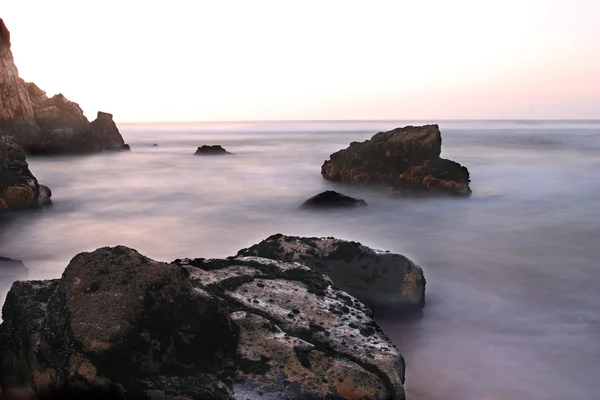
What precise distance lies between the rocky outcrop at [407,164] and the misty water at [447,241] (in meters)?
0.94

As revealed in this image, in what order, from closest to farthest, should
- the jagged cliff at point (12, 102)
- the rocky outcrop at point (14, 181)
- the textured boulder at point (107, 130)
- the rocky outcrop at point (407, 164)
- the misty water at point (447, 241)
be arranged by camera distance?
the misty water at point (447, 241), the rocky outcrop at point (14, 181), the rocky outcrop at point (407, 164), the jagged cliff at point (12, 102), the textured boulder at point (107, 130)

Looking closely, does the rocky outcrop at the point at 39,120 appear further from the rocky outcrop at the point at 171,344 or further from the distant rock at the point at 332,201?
the rocky outcrop at the point at 171,344

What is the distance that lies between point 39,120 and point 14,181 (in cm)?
3182

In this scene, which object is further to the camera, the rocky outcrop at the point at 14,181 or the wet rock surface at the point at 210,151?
the wet rock surface at the point at 210,151

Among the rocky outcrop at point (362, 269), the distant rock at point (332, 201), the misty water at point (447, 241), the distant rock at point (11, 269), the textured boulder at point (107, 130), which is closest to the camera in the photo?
the misty water at point (447, 241)

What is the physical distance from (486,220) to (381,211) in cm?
285

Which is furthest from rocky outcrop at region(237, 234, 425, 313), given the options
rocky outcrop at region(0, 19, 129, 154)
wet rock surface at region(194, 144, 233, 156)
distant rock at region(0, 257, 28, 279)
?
rocky outcrop at region(0, 19, 129, 154)

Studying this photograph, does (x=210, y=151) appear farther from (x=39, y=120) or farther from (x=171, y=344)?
(x=171, y=344)

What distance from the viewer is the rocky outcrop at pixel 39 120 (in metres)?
40.4

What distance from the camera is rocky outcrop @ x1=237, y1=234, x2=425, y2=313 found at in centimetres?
654

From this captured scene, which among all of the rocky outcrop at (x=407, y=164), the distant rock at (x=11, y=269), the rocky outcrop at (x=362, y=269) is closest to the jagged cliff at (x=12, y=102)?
the rocky outcrop at (x=407, y=164)

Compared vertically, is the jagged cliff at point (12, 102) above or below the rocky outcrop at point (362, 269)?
above

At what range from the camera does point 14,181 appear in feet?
49.7

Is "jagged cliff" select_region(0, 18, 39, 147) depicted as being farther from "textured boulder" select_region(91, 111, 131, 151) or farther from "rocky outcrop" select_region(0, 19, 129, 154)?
"textured boulder" select_region(91, 111, 131, 151)
